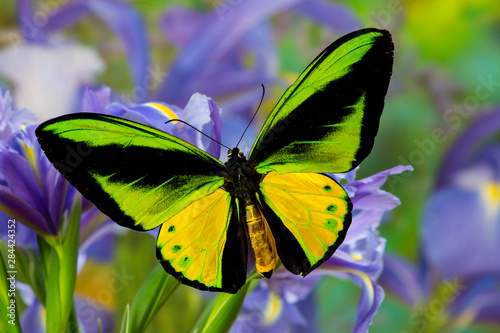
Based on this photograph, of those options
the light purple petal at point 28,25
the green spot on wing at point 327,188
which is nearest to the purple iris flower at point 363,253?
the green spot on wing at point 327,188

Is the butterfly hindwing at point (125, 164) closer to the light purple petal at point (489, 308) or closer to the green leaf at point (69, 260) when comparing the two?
the green leaf at point (69, 260)

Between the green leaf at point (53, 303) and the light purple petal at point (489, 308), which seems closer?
the green leaf at point (53, 303)

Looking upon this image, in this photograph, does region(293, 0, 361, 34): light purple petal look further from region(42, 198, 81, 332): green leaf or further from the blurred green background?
region(42, 198, 81, 332): green leaf

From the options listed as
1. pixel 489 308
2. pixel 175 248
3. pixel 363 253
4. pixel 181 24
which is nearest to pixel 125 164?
pixel 175 248

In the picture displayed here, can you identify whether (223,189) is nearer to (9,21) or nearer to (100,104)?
(100,104)

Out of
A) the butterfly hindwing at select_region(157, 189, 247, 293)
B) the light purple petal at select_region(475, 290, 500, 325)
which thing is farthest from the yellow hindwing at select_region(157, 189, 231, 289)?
the light purple petal at select_region(475, 290, 500, 325)
